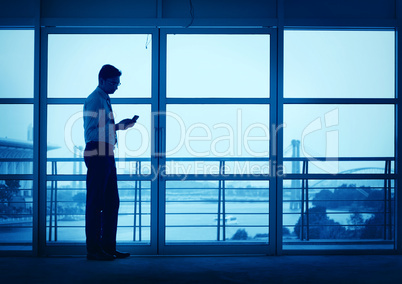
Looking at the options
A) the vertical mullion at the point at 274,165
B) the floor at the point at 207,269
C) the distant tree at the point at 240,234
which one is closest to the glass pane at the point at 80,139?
the floor at the point at 207,269

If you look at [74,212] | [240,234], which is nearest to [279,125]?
[240,234]

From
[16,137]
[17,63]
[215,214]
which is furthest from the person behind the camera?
[215,214]

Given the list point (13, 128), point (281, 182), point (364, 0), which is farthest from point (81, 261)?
point (364, 0)

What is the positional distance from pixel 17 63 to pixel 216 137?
168 centimetres

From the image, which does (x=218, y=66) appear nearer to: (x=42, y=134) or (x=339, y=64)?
(x=42, y=134)

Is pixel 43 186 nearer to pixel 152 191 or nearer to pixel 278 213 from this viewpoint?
pixel 152 191

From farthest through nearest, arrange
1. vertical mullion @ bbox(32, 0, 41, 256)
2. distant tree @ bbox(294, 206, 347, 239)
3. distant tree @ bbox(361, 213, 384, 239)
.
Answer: distant tree @ bbox(294, 206, 347, 239) → distant tree @ bbox(361, 213, 384, 239) → vertical mullion @ bbox(32, 0, 41, 256)

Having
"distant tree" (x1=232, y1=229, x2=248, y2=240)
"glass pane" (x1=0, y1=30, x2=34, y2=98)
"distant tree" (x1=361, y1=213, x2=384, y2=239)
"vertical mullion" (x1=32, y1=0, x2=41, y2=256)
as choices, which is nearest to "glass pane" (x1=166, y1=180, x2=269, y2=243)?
"distant tree" (x1=232, y1=229, x2=248, y2=240)

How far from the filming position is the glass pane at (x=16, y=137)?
3.41 m

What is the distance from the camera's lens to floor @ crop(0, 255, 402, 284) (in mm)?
2412

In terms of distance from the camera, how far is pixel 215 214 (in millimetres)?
4078

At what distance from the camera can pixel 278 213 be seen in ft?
10.6

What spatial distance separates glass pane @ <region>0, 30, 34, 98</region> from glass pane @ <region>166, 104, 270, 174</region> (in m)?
1.09

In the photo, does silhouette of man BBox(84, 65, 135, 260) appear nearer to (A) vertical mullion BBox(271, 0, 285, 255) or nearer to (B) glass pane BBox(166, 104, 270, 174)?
(B) glass pane BBox(166, 104, 270, 174)
